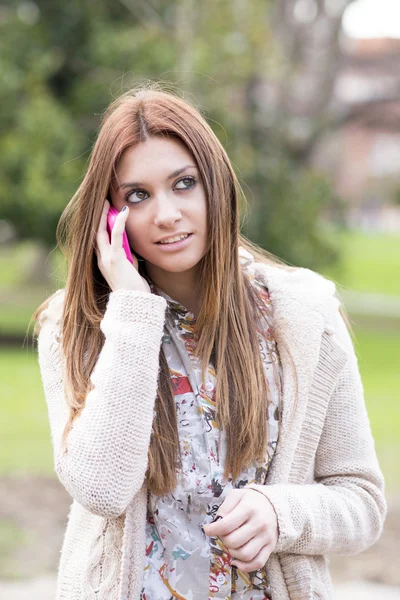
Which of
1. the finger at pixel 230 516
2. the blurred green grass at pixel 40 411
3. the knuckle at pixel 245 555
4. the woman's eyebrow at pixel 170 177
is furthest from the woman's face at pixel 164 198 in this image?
the blurred green grass at pixel 40 411

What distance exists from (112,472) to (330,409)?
1.78ft

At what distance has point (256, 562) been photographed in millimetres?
1862

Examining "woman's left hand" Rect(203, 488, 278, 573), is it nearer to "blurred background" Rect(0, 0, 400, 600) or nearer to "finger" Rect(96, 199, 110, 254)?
"finger" Rect(96, 199, 110, 254)

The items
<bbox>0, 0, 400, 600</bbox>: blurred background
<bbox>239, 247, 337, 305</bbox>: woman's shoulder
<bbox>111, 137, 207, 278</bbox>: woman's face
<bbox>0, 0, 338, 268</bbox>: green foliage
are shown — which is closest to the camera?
<bbox>111, 137, 207, 278</bbox>: woman's face

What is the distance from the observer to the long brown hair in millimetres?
2029

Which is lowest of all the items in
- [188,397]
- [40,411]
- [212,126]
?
[40,411]

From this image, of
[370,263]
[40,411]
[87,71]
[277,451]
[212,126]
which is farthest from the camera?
[370,263]

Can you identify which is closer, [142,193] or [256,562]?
[256,562]

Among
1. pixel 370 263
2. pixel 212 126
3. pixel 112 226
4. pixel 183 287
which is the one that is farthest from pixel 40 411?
pixel 370 263

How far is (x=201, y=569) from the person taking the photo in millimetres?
1988

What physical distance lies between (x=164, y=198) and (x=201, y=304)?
28cm

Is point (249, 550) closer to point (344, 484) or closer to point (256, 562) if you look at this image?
point (256, 562)

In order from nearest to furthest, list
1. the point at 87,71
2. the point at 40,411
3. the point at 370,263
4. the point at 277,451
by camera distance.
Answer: the point at 277,451, the point at 40,411, the point at 87,71, the point at 370,263

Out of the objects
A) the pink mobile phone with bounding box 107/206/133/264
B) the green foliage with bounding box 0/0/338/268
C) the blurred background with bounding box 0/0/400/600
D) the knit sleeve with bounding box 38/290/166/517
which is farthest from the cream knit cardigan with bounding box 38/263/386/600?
the green foliage with bounding box 0/0/338/268
